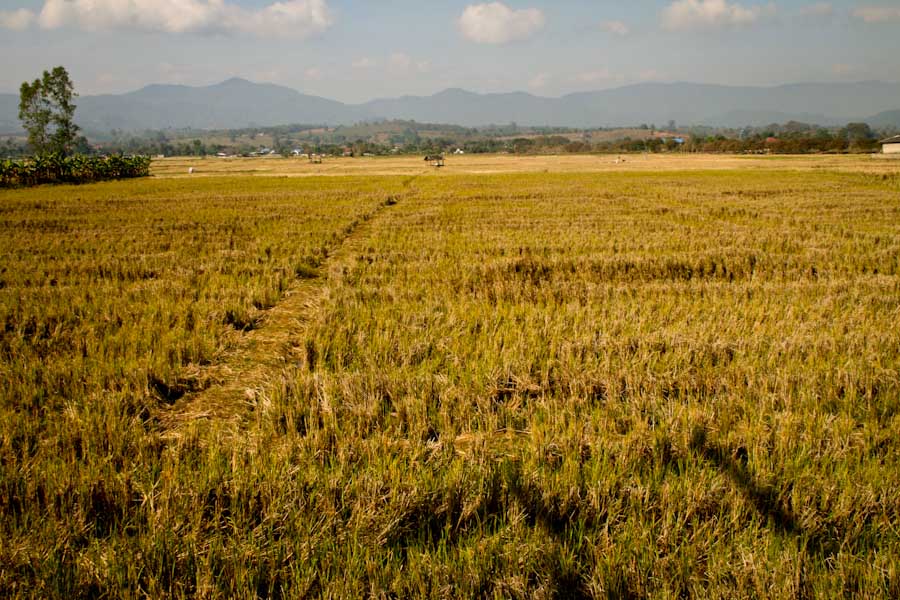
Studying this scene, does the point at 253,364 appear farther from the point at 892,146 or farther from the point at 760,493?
the point at 892,146

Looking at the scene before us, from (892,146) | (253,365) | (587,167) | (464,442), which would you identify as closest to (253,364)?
(253,365)

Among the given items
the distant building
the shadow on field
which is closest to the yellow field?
the distant building

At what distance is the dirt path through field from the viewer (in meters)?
4.83

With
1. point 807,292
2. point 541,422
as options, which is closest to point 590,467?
point 541,422

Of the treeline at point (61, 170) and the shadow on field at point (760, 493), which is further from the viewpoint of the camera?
the treeline at point (61, 170)

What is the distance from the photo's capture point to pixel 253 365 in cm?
613

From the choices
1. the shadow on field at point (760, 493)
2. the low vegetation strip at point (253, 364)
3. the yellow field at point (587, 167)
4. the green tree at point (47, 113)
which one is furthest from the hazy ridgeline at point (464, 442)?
the green tree at point (47, 113)

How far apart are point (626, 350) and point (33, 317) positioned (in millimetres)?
8307

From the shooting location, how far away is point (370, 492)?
10.5ft

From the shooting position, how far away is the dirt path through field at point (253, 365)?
4832mm

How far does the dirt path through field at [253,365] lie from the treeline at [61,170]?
158 ft

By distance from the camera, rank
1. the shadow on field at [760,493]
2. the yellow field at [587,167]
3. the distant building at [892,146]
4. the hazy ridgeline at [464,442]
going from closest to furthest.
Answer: the hazy ridgeline at [464,442]
the shadow on field at [760,493]
the yellow field at [587,167]
the distant building at [892,146]

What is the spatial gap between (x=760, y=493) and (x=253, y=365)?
524cm

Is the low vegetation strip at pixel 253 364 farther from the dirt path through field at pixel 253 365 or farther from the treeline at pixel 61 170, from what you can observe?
the treeline at pixel 61 170
